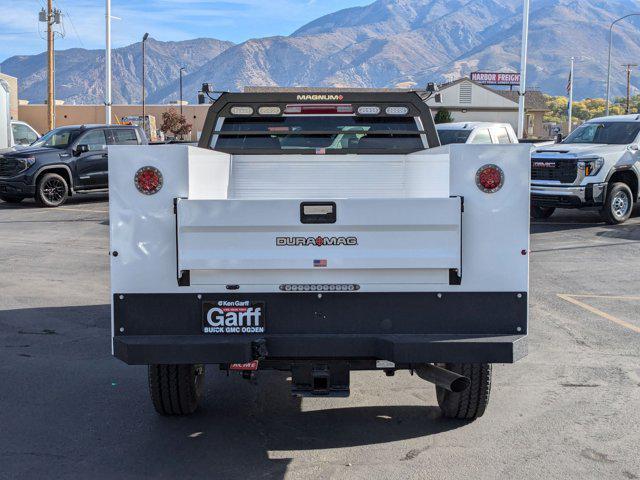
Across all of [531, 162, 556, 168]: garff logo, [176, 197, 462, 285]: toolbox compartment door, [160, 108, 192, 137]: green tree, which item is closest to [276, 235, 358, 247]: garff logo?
[176, 197, 462, 285]: toolbox compartment door

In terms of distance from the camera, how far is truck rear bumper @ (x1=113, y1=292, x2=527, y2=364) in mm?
4945

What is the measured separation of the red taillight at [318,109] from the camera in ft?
23.8

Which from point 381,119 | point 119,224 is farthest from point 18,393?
point 381,119

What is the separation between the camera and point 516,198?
4.95 m

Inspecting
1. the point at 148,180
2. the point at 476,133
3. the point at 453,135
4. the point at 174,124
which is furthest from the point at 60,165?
the point at 174,124

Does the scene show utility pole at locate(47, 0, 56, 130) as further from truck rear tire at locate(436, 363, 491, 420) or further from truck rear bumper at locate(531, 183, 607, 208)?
truck rear tire at locate(436, 363, 491, 420)

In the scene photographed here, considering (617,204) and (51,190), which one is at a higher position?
(51,190)

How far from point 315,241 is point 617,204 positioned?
14.0 m

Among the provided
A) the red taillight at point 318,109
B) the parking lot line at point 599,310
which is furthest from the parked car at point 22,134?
the red taillight at point 318,109

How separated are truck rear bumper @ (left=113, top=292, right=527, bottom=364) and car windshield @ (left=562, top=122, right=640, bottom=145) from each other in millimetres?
14192

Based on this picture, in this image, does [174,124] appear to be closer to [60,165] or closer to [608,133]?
[60,165]

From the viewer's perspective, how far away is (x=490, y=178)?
16.2ft

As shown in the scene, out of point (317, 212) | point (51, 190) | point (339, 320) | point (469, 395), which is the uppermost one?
point (51, 190)

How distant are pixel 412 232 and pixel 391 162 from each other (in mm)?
2098
